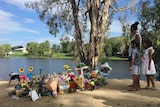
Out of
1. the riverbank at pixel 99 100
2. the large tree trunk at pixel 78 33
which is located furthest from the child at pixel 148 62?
the large tree trunk at pixel 78 33

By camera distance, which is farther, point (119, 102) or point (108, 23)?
point (108, 23)

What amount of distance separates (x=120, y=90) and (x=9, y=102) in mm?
2996

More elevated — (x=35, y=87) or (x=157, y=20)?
(x=157, y=20)

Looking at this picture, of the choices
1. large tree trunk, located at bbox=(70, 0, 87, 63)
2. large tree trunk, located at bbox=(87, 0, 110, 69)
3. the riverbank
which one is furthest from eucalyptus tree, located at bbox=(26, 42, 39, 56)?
the riverbank

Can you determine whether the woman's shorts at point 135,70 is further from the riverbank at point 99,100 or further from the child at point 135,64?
the riverbank at point 99,100

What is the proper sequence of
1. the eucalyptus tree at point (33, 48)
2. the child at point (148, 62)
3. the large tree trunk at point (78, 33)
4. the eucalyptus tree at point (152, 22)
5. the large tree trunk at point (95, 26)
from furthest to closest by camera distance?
the eucalyptus tree at point (33, 48), the eucalyptus tree at point (152, 22), the large tree trunk at point (78, 33), the large tree trunk at point (95, 26), the child at point (148, 62)

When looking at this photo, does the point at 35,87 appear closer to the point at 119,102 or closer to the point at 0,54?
the point at 119,102

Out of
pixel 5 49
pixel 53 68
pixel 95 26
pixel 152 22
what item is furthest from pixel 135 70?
pixel 5 49

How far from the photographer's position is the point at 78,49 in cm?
1139

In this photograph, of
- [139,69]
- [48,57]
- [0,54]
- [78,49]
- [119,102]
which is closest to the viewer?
[119,102]

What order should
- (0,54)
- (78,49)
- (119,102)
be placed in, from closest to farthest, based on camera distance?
1. (119,102)
2. (78,49)
3. (0,54)

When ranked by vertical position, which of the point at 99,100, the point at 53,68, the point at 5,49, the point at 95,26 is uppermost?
the point at 5,49

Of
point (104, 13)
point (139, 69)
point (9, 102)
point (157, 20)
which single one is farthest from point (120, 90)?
point (157, 20)

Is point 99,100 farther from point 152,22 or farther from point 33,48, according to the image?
point 33,48
